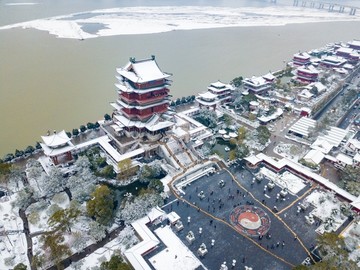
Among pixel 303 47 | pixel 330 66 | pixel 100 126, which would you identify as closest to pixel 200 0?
pixel 303 47

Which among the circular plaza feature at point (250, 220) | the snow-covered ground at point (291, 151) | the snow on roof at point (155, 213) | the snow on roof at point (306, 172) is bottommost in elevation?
the snow-covered ground at point (291, 151)

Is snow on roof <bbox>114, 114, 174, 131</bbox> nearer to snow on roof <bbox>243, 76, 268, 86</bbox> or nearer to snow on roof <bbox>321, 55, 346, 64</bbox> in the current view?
snow on roof <bbox>243, 76, 268, 86</bbox>

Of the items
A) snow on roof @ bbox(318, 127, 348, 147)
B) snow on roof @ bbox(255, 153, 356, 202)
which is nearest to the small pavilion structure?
snow on roof @ bbox(255, 153, 356, 202)

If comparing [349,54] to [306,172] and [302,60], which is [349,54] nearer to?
[302,60]

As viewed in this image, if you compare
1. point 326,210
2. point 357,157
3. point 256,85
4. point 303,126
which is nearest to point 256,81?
point 256,85

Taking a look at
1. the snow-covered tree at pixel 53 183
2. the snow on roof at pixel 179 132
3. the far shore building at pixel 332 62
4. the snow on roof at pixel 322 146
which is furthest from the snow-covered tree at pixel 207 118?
the far shore building at pixel 332 62

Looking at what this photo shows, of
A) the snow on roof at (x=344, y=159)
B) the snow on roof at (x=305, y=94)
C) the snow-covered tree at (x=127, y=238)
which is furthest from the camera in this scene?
the snow on roof at (x=305, y=94)

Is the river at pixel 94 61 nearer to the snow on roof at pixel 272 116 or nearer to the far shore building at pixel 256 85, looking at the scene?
the far shore building at pixel 256 85
